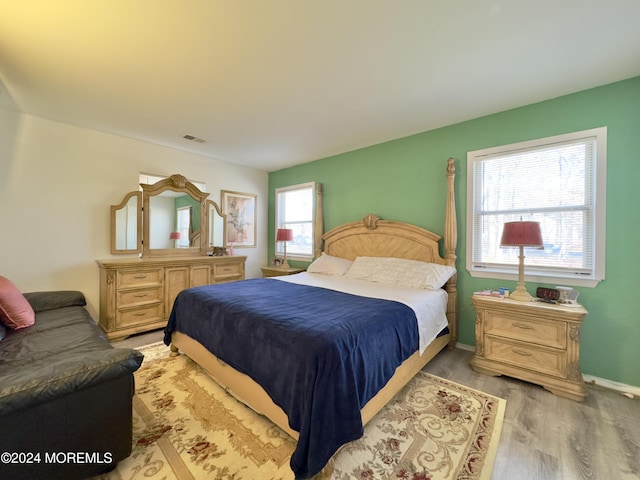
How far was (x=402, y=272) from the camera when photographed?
3.03 m

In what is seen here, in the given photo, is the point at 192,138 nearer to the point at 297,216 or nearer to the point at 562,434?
the point at 297,216

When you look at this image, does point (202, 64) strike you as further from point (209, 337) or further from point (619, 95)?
point (619, 95)

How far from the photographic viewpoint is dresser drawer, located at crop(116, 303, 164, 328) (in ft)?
10.3

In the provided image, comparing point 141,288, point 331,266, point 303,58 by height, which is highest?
point 303,58

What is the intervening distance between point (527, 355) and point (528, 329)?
219 millimetres

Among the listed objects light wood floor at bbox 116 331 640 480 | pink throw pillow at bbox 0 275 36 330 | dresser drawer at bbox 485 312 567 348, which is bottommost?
light wood floor at bbox 116 331 640 480

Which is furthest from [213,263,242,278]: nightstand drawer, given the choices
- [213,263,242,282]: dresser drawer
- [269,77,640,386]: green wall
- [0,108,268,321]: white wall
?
[269,77,640,386]: green wall

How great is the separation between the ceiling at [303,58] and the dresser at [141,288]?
5.71 ft

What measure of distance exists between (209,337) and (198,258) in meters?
1.94

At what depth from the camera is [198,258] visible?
12.5 feet

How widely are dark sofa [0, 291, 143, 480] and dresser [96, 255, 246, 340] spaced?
5.24 ft

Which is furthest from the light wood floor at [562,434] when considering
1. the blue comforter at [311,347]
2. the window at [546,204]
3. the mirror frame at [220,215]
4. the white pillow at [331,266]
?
the mirror frame at [220,215]

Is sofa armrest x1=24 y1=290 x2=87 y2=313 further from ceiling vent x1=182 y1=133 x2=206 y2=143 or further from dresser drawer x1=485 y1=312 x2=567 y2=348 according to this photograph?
dresser drawer x1=485 y1=312 x2=567 y2=348

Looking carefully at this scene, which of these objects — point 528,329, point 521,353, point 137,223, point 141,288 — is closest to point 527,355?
point 521,353
